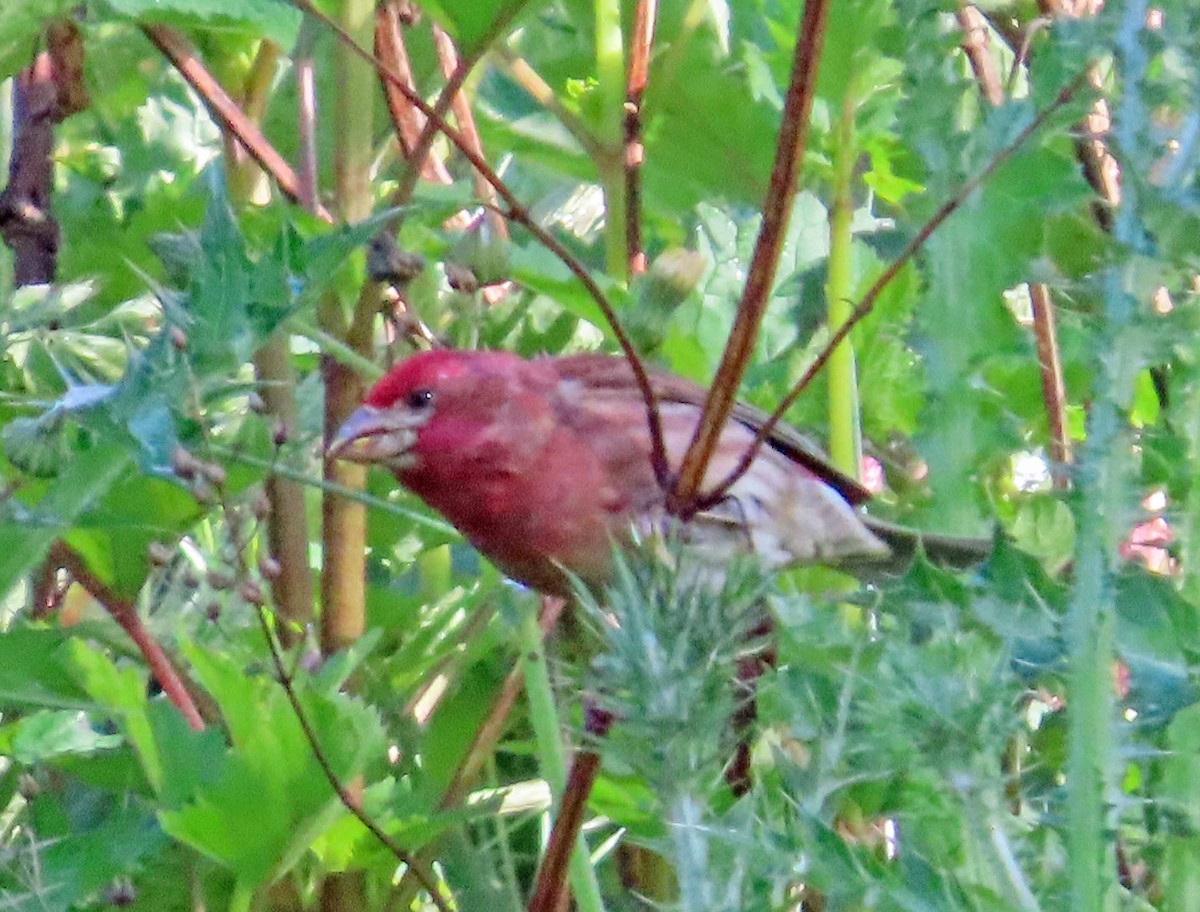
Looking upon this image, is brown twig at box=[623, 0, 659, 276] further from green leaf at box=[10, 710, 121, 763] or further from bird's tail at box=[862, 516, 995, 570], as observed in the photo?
green leaf at box=[10, 710, 121, 763]

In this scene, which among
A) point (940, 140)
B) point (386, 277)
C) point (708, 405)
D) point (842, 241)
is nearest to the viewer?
point (708, 405)

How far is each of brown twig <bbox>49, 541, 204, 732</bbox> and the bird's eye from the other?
26cm

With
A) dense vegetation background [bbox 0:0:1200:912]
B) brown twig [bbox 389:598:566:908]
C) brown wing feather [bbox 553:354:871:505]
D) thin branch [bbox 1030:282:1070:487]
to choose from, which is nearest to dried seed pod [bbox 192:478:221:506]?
dense vegetation background [bbox 0:0:1200:912]

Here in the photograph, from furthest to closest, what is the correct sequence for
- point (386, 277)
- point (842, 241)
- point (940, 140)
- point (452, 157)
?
point (452, 157)
point (842, 241)
point (386, 277)
point (940, 140)

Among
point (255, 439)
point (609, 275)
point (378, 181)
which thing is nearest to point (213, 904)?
point (255, 439)

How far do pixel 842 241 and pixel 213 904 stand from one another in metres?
0.74

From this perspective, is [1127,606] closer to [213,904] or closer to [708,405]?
[708,405]

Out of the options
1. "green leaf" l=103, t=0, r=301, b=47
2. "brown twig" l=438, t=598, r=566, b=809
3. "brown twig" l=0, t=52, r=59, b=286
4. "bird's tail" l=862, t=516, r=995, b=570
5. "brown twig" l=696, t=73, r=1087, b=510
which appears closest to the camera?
"brown twig" l=696, t=73, r=1087, b=510

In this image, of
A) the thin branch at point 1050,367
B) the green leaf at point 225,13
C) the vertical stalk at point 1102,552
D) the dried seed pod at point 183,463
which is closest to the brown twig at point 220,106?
the green leaf at point 225,13

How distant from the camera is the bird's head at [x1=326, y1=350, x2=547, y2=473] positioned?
1340 millimetres

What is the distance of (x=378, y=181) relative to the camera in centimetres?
173

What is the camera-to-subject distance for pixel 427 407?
142cm

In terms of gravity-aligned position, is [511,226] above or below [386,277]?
below

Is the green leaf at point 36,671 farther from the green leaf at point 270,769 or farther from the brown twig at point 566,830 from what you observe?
the brown twig at point 566,830
